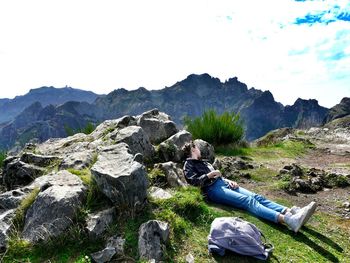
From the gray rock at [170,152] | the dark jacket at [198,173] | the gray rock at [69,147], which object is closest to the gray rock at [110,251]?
the dark jacket at [198,173]

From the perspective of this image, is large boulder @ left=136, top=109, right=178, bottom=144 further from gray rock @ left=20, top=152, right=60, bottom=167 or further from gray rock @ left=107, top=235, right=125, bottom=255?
gray rock @ left=107, top=235, right=125, bottom=255

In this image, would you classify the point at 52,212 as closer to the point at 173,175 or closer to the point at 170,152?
the point at 173,175

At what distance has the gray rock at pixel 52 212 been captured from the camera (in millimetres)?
5695

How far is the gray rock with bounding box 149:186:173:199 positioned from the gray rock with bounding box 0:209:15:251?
98.9 inches

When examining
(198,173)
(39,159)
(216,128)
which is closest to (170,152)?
(198,173)

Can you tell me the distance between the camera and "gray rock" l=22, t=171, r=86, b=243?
570 cm

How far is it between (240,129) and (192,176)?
8.14m

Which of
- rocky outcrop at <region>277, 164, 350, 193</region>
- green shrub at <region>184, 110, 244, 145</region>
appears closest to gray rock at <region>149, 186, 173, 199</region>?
rocky outcrop at <region>277, 164, 350, 193</region>

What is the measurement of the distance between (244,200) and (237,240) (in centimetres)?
181

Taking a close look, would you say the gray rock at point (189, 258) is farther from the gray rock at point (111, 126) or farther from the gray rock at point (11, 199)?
the gray rock at point (111, 126)

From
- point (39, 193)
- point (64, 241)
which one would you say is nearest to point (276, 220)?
point (64, 241)

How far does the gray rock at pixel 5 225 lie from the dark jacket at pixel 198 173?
12.1 ft

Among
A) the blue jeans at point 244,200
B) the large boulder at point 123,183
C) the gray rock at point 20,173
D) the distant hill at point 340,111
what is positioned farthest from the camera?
the distant hill at point 340,111

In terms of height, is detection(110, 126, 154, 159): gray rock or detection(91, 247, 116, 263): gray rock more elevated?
detection(110, 126, 154, 159): gray rock
